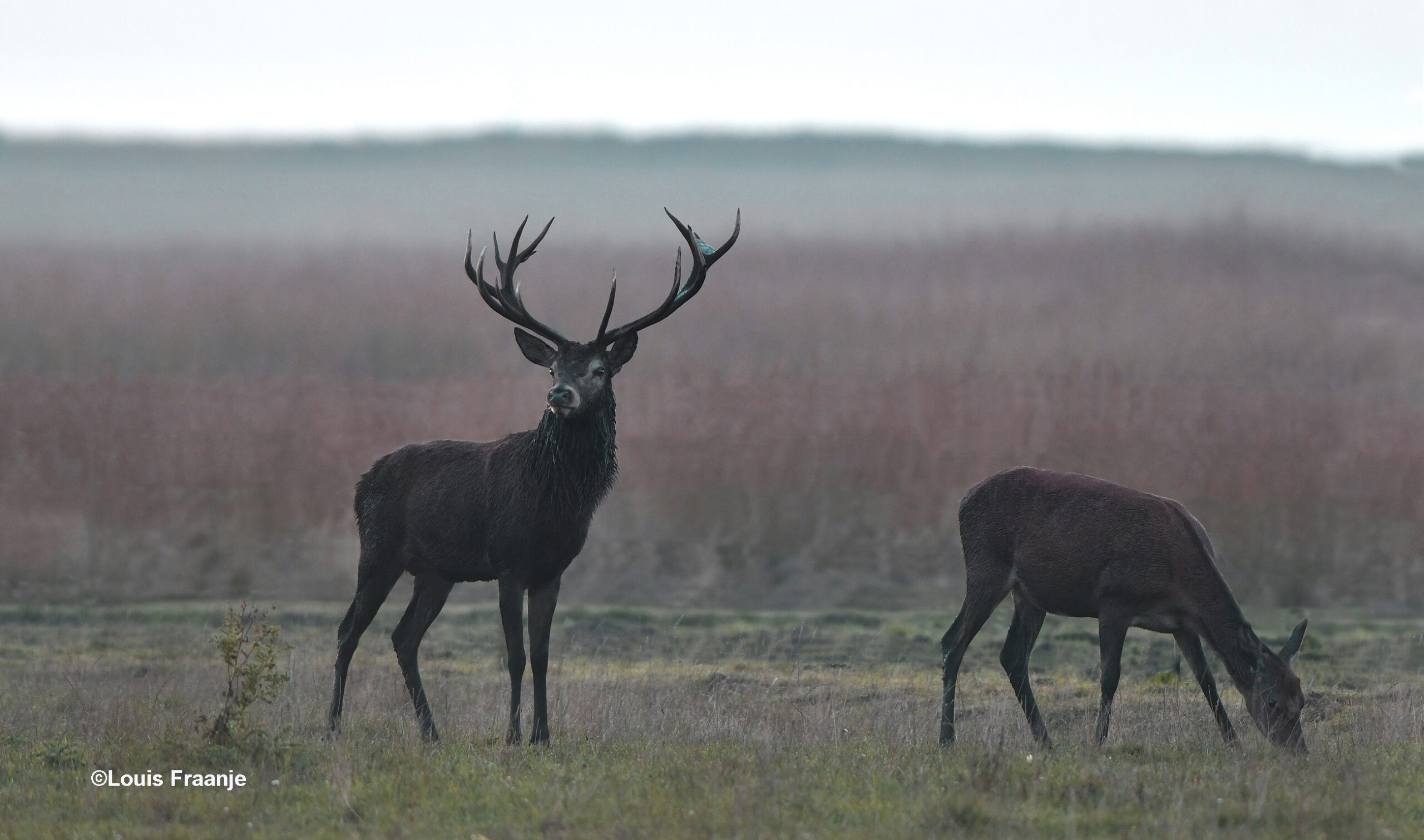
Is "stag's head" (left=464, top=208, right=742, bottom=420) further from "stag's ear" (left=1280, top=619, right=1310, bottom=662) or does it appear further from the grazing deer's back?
"stag's ear" (left=1280, top=619, right=1310, bottom=662)

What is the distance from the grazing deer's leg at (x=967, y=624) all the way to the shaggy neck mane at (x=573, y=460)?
3.06m

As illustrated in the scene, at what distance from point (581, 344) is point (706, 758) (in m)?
3.45

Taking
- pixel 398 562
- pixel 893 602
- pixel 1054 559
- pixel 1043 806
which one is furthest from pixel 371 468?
pixel 893 602

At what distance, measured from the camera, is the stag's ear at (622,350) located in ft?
36.0

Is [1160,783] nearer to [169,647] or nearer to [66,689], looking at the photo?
[66,689]

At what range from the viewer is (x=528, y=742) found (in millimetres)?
9977

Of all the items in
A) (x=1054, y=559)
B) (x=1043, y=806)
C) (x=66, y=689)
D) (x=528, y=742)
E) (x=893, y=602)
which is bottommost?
(x=893, y=602)

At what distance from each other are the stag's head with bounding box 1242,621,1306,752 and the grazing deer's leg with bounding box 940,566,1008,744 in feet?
6.65

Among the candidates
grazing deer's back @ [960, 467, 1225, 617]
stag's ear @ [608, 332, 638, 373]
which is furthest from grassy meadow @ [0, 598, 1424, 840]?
stag's ear @ [608, 332, 638, 373]

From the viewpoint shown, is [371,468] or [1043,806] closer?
[1043,806]

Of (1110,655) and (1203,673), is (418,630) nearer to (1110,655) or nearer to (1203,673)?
(1110,655)

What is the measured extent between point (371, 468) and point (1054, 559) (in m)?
5.93

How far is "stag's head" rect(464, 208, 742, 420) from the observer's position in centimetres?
1055

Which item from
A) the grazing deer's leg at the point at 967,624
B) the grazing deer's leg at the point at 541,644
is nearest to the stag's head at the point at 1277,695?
the grazing deer's leg at the point at 967,624
